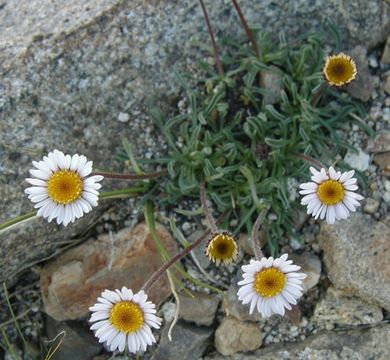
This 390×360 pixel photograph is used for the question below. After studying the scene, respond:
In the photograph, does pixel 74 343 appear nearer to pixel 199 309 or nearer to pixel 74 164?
pixel 199 309

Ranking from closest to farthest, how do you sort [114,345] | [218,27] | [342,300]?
1. [114,345]
2. [342,300]
3. [218,27]

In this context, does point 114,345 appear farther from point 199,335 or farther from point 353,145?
point 353,145

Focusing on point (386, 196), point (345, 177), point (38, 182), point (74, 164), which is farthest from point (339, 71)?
point (38, 182)

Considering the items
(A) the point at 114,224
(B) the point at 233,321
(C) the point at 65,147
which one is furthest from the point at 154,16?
(B) the point at 233,321

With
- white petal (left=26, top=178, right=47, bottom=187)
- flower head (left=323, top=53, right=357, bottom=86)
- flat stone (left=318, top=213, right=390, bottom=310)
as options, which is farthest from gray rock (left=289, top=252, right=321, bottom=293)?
white petal (left=26, top=178, right=47, bottom=187)

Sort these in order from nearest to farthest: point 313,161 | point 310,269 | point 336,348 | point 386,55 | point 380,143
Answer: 1. point 313,161
2. point 336,348
3. point 310,269
4. point 380,143
5. point 386,55

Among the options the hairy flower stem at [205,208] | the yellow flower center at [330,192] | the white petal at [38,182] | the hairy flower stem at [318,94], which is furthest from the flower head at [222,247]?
the hairy flower stem at [318,94]

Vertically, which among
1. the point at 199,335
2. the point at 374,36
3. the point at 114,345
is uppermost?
the point at 374,36

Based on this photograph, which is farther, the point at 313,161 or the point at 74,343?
the point at 74,343
